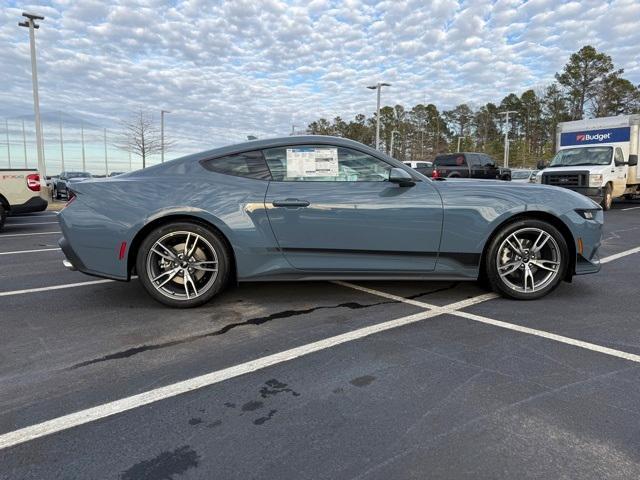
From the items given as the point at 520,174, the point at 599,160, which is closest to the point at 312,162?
the point at 599,160

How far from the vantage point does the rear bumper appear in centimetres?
971

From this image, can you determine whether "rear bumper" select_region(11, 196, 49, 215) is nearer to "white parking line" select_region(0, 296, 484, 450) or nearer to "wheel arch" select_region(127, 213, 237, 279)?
"wheel arch" select_region(127, 213, 237, 279)

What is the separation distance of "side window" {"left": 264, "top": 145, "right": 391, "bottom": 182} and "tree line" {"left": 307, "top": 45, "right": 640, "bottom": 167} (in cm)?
4025

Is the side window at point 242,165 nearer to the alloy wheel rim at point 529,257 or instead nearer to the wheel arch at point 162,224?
the wheel arch at point 162,224

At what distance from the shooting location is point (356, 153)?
397 cm

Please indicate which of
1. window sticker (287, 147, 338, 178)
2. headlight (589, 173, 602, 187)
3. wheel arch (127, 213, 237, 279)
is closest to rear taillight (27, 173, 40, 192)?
wheel arch (127, 213, 237, 279)

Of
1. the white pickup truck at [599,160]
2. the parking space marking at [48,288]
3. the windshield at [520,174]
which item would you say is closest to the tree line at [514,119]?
the windshield at [520,174]

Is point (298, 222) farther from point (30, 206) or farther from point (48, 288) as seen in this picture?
point (30, 206)

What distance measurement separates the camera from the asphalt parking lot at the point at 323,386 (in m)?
1.92

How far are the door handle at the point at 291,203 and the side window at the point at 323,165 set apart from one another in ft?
0.71

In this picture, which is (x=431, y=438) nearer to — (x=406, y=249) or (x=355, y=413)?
(x=355, y=413)

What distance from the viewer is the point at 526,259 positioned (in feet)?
13.3

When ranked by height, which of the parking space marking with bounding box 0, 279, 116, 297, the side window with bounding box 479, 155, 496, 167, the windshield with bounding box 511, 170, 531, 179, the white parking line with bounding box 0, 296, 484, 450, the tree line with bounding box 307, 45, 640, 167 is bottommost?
the white parking line with bounding box 0, 296, 484, 450

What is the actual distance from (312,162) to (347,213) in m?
0.56
